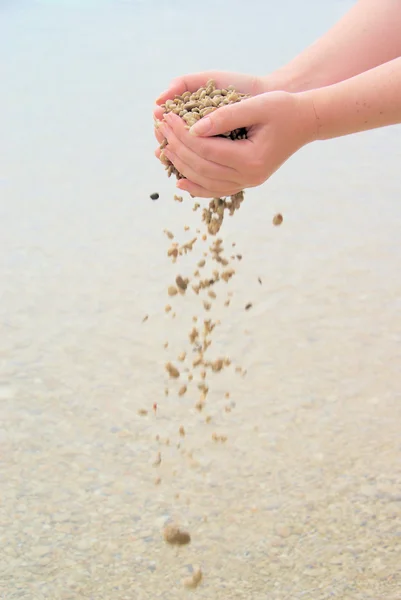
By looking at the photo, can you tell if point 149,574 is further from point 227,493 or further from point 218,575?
point 227,493

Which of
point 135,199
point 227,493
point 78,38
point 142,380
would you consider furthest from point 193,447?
point 78,38

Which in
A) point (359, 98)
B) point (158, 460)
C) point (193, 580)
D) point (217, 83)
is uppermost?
point (217, 83)

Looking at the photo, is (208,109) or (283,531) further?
(283,531)

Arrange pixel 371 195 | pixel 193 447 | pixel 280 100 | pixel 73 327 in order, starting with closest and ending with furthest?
pixel 280 100 < pixel 193 447 < pixel 73 327 < pixel 371 195

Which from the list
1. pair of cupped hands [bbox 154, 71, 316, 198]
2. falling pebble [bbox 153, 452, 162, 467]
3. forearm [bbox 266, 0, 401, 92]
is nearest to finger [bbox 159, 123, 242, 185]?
pair of cupped hands [bbox 154, 71, 316, 198]

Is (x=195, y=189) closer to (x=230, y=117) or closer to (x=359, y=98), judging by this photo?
(x=230, y=117)

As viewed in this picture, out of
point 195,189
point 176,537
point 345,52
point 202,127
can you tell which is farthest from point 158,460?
point 345,52
